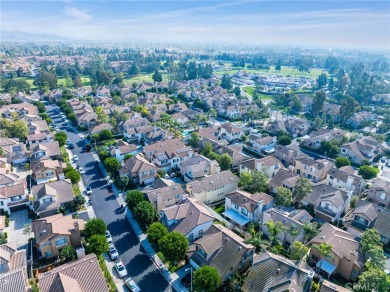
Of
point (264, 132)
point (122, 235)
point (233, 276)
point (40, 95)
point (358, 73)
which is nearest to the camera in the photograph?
point (233, 276)

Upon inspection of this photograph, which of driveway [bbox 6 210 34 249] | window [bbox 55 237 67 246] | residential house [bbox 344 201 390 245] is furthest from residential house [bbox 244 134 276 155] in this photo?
driveway [bbox 6 210 34 249]

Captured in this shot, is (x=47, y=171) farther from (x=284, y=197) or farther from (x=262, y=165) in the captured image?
(x=284, y=197)

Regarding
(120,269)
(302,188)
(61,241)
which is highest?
(302,188)

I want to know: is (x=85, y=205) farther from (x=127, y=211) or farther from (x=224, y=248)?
(x=224, y=248)

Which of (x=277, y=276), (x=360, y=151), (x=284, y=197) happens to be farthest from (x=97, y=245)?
(x=360, y=151)

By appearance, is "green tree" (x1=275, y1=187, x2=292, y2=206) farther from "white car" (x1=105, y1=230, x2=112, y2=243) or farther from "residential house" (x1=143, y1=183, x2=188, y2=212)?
"white car" (x1=105, y1=230, x2=112, y2=243)

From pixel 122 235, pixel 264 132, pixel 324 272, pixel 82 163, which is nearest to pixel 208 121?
pixel 264 132

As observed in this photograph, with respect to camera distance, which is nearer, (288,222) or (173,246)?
(173,246)

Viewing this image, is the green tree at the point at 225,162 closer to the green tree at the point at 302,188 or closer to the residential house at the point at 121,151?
the green tree at the point at 302,188
